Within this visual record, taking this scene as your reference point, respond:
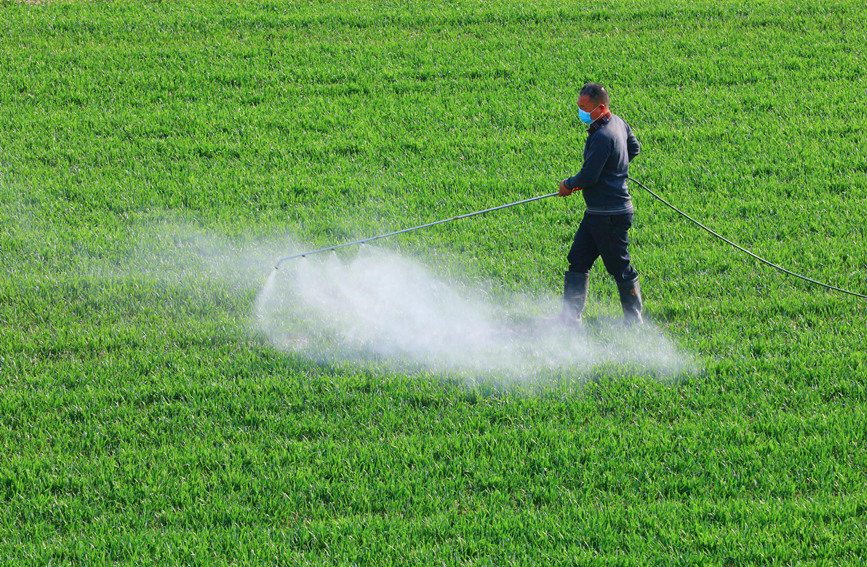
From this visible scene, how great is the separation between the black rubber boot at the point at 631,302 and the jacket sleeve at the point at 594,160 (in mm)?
882

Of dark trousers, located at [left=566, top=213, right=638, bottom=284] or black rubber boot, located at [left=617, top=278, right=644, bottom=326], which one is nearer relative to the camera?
dark trousers, located at [left=566, top=213, right=638, bottom=284]

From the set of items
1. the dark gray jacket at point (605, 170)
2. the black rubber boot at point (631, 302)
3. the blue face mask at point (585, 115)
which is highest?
the blue face mask at point (585, 115)

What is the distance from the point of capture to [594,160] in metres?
6.23

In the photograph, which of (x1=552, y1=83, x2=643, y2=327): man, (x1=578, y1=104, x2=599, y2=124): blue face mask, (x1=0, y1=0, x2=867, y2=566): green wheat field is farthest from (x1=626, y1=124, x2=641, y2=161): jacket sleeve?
(x1=0, y1=0, x2=867, y2=566): green wheat field

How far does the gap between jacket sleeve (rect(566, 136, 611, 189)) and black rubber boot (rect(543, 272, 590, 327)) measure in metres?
0.84

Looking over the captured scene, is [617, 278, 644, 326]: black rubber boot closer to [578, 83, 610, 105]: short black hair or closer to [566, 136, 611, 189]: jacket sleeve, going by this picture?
[566, 136, 611, 189]: jacket sleeve

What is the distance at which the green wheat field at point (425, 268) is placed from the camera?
15.8ft

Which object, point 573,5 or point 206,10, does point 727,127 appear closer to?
point 573,5

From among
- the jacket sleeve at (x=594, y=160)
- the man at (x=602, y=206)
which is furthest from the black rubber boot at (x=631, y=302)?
the jacket sleeve at (x=594, y=160)

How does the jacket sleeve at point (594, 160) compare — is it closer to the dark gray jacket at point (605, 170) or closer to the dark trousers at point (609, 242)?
the dark gray jacket at point (605, 170)

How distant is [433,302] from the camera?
283 inches

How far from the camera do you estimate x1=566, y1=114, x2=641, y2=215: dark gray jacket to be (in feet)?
20.5

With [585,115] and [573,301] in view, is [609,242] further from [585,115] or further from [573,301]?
[585,115]

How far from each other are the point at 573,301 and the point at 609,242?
0.58 m
